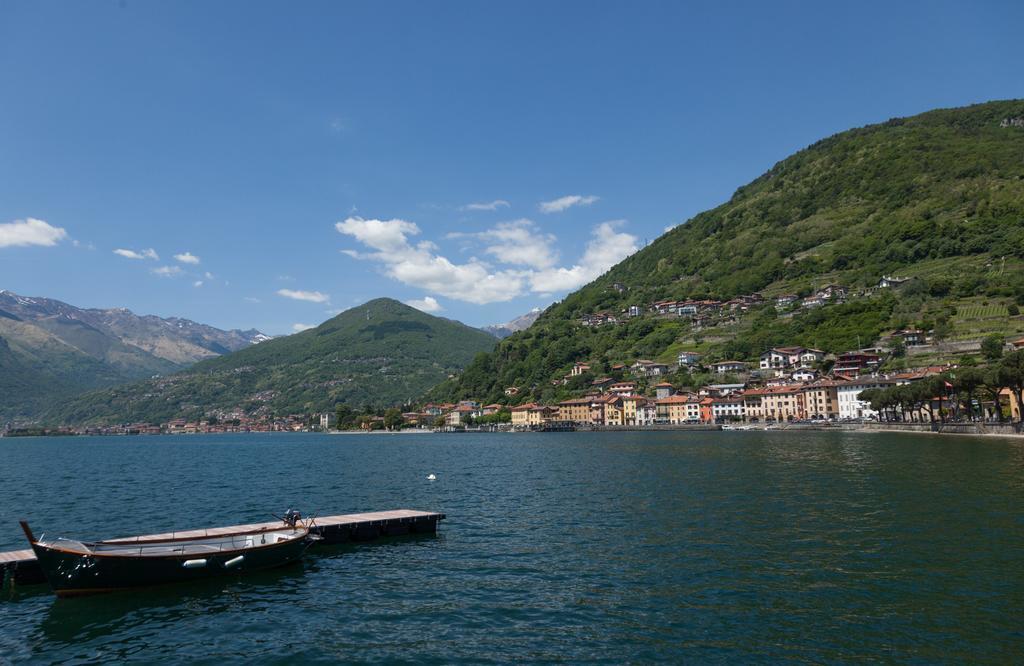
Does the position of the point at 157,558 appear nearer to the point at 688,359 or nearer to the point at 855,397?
the point at 855,397

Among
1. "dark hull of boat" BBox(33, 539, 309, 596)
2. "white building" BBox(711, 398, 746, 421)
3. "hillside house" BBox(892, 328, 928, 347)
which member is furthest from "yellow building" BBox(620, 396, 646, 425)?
"dark hull of boat" BBox(33, 539, 309, 596)

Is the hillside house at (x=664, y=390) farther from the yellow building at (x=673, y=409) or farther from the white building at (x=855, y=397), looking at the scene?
the white building at (x=855, y=397)

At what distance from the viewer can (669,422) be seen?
17175 cm

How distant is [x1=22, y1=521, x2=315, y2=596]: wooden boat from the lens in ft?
72.5

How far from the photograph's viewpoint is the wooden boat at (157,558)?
72.5 feet

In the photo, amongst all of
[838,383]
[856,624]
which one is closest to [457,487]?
[856,624]

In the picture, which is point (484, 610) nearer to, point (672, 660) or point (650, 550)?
point (672, 660)

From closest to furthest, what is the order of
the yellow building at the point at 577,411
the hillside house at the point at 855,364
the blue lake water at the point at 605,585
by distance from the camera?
the blue lake water at the point at 605,585
the hillside house at the point at 855,364
the yellow building at the point at 577,411

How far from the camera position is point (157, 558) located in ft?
76.7

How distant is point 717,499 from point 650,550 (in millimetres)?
14192

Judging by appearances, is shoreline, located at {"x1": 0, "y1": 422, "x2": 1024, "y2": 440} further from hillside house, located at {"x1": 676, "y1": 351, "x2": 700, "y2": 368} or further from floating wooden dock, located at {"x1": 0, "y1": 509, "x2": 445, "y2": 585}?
floating wooden dock, located at {"x1": 0, "y1": 509, "x2": 445, "y2": 585}

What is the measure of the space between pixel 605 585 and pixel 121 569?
58.3 feet

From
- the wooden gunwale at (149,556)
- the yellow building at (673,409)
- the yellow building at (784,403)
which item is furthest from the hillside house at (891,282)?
the wooden gunwale at (149,556)

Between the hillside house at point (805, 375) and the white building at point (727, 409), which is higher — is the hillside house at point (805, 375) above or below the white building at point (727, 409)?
above
